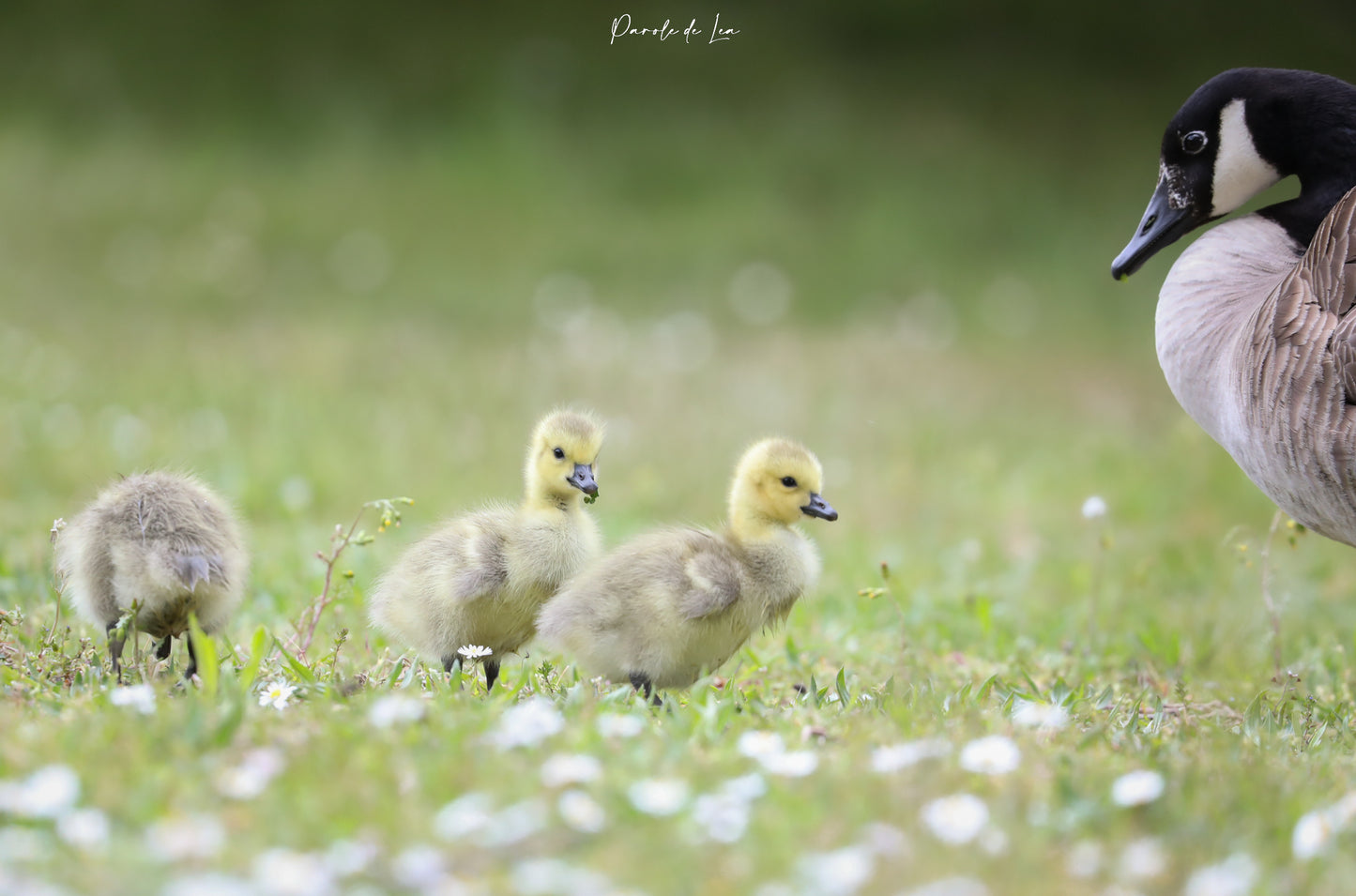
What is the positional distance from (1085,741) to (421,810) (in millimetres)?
1907

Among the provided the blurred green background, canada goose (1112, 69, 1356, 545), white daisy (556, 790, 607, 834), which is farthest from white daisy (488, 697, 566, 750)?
the blurred green background

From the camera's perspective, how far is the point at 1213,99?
5.04 m

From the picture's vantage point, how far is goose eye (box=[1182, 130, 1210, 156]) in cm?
509

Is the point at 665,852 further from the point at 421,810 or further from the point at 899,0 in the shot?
the point at 899,0

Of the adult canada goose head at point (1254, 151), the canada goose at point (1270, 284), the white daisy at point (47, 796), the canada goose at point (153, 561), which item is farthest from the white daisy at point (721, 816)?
the adult canada goose head at point (1254, 151)

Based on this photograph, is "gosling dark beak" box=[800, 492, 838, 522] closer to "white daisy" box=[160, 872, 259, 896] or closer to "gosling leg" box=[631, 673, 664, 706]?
"gosling leg" box=[631, 673, 664, 706]

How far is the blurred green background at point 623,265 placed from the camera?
362 inches

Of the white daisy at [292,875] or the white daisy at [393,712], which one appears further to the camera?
the white daisy at [393,712]

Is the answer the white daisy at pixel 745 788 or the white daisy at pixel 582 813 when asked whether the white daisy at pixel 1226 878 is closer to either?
the white daisy at pixel 745 788

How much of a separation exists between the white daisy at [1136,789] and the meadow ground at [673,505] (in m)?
0.04

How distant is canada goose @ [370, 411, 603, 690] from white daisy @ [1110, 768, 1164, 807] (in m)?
1.87

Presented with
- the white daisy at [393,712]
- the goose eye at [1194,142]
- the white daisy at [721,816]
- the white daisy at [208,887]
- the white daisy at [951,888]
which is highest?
the goose eye at [1194,142]

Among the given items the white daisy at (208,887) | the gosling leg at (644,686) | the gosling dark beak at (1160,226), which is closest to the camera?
the white daisy at (208,887)

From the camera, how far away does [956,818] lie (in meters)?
2.66
